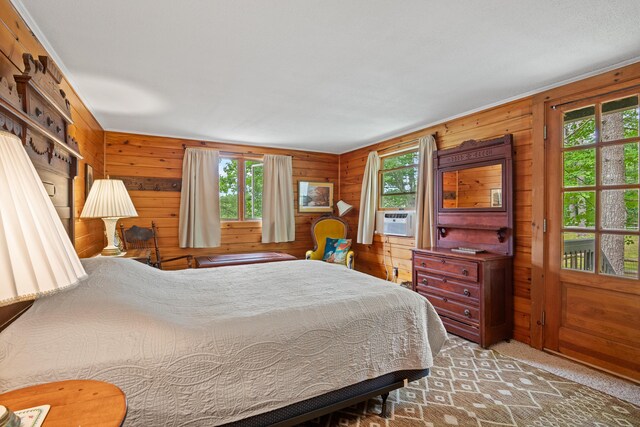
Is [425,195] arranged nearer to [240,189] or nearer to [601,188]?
[601,188]

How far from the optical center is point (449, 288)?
10.3ft

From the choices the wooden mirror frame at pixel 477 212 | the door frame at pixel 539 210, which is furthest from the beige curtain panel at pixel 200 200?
the door frame at pixel 539 210

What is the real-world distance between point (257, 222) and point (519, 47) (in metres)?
4.07

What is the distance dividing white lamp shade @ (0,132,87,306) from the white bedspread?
0.63 meters

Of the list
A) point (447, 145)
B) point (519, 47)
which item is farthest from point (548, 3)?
point (447, 145)

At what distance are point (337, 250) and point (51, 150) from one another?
12.2ft

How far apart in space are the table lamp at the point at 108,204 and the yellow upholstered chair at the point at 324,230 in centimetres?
278

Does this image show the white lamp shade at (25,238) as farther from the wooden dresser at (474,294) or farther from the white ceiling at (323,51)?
the wooden dresser at (474,294)

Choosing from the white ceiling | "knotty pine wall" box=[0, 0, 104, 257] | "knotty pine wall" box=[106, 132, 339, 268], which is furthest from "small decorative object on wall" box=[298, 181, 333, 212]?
"knotty pine wall" box=[0, 0, 104, 257]

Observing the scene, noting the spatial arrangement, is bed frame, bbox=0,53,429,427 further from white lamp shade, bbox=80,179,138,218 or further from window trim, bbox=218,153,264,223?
window trim, bbox=218,153,264,223

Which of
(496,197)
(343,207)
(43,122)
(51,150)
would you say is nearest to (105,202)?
(51,150)

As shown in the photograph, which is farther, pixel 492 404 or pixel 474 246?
pixel 474 246

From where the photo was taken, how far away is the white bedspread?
115 cm

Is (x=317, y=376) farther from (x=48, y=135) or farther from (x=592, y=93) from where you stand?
(x=592, y=93)
